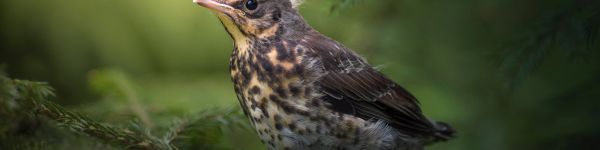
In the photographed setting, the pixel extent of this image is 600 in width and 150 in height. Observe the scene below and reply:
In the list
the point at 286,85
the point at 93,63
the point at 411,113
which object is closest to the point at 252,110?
the point at 286,85

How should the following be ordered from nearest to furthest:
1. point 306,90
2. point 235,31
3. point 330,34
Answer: point 306,90 → point 235,31 → point 330,34

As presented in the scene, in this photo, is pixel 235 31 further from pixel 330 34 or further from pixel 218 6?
pixel 330 34

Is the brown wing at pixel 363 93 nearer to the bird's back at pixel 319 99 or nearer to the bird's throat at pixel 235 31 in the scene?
the bird's back at pixel 319 99

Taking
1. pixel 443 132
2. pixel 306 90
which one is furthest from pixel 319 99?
pixel 443 132

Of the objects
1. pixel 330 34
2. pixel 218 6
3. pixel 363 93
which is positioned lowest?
pixel 363 93

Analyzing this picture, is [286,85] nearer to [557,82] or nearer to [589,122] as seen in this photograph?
[589,122]

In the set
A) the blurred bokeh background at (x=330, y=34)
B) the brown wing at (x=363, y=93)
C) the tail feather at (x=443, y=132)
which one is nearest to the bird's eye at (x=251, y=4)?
the brown wing at (x=363, y=93)
